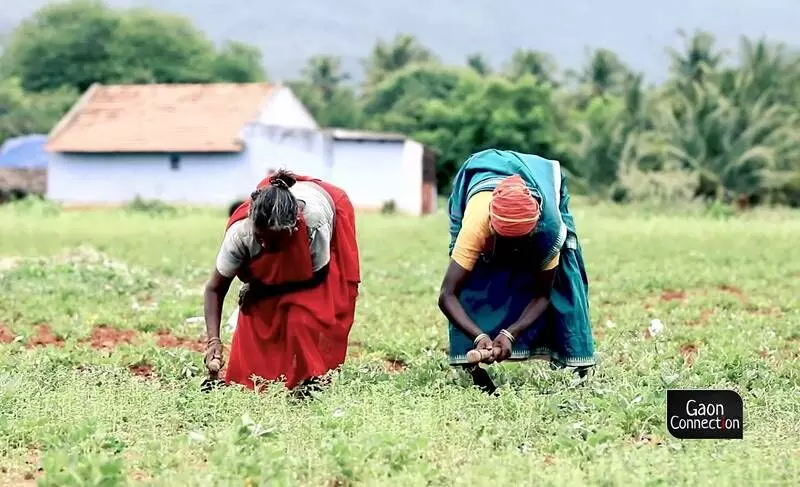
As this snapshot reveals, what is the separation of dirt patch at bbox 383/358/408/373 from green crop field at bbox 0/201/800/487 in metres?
0.02

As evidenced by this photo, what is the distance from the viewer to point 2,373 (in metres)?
5.73

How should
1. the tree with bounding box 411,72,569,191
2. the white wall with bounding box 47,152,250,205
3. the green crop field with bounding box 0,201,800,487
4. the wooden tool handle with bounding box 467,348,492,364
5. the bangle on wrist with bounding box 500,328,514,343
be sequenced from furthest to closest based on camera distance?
the tree with bounding box 411,72,569,191 → the white wall with bounding box 47,152,250,205 → the bangle on wrist with bounding box 500,328,514,343 → the wooden tool handle with bounding box 467,348,492,364 → the green crop field with bounding box 0,201,800,487

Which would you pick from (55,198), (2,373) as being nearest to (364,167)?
(55,198)

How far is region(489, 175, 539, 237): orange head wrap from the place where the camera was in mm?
4922

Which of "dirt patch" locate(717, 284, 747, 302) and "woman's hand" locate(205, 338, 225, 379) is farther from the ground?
"woman's hand" locate(205, 338, 225, 379)

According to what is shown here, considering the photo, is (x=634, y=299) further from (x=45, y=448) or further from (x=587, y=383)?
(x=45, y=448)

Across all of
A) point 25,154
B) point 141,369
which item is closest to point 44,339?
point 141,369

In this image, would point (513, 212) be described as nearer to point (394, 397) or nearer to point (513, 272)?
point (513, 272)

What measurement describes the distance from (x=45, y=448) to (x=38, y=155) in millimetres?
33905

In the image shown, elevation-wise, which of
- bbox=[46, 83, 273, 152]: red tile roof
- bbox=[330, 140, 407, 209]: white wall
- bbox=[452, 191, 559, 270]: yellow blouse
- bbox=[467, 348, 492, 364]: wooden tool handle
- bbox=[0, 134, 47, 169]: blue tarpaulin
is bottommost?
bbox=[0, 134, 47, 169]: blue tarpaulin

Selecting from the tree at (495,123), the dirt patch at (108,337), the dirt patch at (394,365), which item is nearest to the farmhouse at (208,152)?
the tree at (495,123)

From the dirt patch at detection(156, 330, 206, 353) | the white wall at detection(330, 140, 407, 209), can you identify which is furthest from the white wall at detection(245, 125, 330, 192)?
the dirt patch at detection(156, 330, 206, 353)

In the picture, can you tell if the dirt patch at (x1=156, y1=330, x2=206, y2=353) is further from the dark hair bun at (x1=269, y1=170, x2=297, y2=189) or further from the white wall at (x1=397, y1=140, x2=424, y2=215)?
the white wall at (x1=397, y1=140, x2=424, y2=215)

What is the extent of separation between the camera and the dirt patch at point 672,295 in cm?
974
